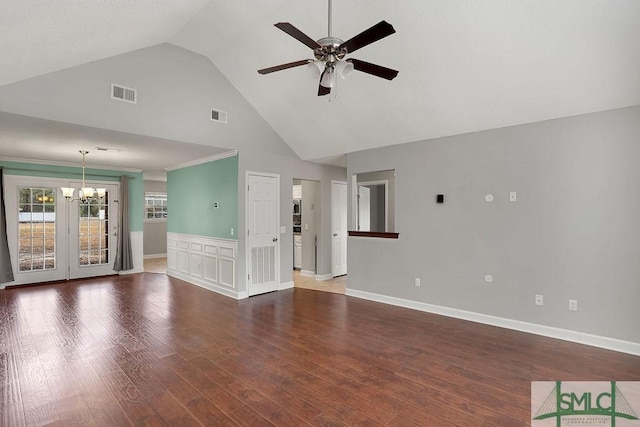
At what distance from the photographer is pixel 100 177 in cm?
749

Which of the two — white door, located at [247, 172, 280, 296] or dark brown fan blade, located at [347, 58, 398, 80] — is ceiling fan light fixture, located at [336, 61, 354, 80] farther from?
white door, located at [247, 172, 280, 296]

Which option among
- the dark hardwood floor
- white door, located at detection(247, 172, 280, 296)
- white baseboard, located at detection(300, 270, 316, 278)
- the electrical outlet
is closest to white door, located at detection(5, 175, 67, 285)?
the dark hardwood floor

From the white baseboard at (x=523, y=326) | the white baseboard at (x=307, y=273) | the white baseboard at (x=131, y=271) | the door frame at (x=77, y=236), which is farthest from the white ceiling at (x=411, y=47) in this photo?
the white baseboard at (x=131, y=271)

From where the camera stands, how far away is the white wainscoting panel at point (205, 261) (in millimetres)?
5715

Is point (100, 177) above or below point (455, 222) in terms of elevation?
above

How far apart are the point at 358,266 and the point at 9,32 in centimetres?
499

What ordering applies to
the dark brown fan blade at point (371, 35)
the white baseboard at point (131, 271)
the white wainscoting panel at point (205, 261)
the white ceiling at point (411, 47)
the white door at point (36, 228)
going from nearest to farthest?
the dark brown fan blade at point (371, 35), the white ceiling at point (411, 47), the white wainscoting panel at point (205, 261), the white door at point (36, 228), the white baseboard at point (131, 271)

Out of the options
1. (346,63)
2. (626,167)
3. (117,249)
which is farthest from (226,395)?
(117,249)

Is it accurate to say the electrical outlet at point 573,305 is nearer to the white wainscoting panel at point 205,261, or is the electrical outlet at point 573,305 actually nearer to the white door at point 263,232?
the white door at point 263,232

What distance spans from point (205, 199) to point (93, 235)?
129 inches

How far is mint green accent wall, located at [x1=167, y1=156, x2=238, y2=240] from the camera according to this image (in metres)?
5.69

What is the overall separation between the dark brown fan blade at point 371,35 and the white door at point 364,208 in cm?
350

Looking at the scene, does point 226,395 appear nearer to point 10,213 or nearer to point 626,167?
point 626,167

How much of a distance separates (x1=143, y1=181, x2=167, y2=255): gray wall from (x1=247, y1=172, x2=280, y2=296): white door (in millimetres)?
6191
